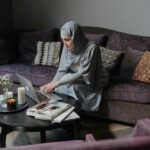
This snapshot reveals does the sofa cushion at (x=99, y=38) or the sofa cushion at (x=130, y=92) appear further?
the sofa cushion at (x=99, y=38)

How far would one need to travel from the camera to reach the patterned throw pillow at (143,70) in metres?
3.17

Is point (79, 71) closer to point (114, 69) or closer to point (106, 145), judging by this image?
point (114, 69)

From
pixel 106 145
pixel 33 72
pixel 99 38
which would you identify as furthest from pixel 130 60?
pixel 106 145

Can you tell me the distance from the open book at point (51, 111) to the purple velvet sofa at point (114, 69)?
0.75 metres

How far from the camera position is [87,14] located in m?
4.25

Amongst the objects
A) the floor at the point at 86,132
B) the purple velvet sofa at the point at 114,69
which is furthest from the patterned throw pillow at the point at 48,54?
the floor at the point at 86,132

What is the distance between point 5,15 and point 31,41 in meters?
0.81

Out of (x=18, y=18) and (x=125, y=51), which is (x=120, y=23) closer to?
(x=125, y=51)

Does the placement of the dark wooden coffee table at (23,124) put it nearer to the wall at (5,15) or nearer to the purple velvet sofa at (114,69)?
the purple velvet sofa at (114,69)

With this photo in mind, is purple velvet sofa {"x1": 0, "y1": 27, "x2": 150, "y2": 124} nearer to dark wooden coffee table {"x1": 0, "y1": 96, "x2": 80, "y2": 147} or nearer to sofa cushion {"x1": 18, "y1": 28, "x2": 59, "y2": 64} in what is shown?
sofa cushion {"x1": 18, "y1": 28, "x2": 59, "y2": 64}

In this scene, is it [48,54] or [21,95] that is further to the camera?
[48,54]

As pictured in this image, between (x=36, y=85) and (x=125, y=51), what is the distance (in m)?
1.09

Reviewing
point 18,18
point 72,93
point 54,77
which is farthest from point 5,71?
point 18,18

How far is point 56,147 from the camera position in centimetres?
124
